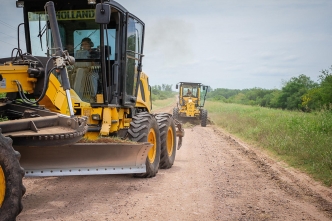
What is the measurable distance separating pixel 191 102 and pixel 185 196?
17.5 meters

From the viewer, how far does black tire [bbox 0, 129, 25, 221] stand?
3812mm

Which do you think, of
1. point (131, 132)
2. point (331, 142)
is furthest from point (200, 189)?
point (331, 142)

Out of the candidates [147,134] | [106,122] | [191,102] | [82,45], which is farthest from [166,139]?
[191,102]

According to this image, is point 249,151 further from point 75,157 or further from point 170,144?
point 75,157

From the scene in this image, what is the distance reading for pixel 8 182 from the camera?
3.84 m

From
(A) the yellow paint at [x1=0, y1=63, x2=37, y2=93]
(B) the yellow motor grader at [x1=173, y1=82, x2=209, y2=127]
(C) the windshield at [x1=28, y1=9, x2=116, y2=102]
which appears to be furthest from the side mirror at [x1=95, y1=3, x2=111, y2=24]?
→ (B) the yellow motor grader at [x1=173, y1=82, x2=209, y2=127]

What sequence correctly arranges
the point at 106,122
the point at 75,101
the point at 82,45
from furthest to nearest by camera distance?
the point at 82,45, the point at 106,122, the point at 75,101

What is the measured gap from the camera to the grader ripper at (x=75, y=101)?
4461mm

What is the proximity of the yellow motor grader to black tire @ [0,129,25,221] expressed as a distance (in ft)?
59.9

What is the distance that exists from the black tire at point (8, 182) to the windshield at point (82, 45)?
3.01 metres

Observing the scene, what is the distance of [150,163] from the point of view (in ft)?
22.7

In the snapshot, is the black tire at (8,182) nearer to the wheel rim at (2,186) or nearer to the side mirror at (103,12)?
the wheel rim at (2,186)

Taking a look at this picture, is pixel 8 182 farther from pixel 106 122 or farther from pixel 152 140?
pixel 152 140

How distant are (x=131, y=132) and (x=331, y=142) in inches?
235
